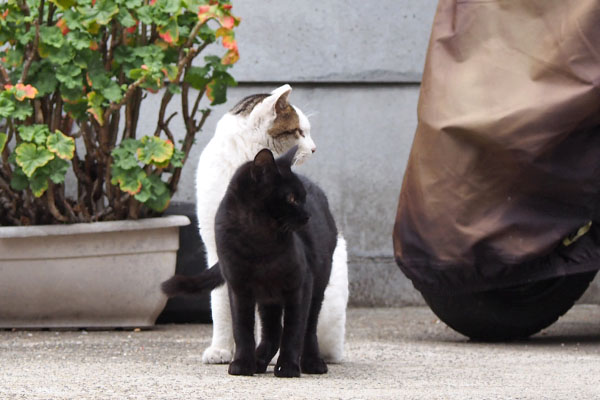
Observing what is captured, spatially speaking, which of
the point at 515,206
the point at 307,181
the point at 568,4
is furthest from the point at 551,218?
the point at 307,181

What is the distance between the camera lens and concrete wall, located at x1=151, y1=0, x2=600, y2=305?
16.6 feet

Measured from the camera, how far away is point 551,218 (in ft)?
10.8

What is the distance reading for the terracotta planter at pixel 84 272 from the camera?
3982mm

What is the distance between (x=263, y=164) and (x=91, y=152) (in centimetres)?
180

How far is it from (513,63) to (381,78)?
6.04ft

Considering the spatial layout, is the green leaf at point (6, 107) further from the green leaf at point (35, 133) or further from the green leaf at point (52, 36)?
the green leaf at point (52, 36)

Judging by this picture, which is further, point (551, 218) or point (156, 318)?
point (156, 318)

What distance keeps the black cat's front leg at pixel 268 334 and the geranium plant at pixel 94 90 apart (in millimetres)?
1298

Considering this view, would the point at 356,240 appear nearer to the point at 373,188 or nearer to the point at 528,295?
the point at 373,188

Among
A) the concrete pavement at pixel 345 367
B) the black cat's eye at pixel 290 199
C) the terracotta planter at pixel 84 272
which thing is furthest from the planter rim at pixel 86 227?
the black cat's eye at pixel 290 199

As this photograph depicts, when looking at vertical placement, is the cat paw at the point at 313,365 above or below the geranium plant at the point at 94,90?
below

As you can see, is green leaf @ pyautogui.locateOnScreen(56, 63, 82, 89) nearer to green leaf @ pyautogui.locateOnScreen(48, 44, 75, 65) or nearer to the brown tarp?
green leaf @ pyautogui.locateOnScreen(48, 44, 75, 65)

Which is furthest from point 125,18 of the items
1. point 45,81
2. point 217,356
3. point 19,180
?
point 217,356

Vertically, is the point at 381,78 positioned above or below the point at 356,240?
above
